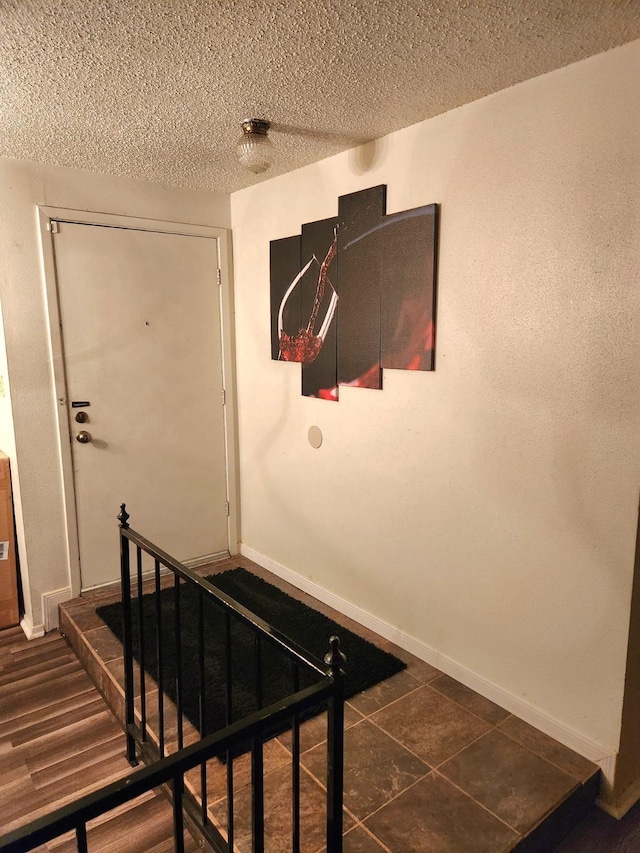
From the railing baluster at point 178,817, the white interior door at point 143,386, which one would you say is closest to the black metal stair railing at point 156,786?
the railing baluster at point 178,817

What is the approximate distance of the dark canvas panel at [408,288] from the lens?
2.32 metres

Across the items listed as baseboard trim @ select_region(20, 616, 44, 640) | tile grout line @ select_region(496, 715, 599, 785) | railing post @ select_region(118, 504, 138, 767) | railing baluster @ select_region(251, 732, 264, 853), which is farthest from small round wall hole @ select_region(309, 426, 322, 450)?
railing baluster @ select_region(251, 732, 264, 853)

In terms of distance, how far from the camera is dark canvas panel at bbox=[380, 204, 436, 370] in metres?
2.32

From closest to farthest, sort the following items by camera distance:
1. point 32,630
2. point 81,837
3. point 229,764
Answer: point 81,837, point 229,764, point 32,630

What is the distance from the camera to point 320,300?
288 cm

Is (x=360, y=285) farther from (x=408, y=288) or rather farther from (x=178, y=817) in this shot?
(x=178, y=817)

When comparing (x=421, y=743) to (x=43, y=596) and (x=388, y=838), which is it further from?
(x=43, y=596)

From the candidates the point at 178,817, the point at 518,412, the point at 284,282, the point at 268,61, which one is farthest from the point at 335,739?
the point at 284,282

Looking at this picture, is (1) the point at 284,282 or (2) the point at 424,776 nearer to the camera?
(2) the point at 424,776

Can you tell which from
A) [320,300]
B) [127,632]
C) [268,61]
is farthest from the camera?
[320,300]

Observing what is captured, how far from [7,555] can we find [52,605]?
351 millimetres

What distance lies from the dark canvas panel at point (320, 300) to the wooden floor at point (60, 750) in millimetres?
1769

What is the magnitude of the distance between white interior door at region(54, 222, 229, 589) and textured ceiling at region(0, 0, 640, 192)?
717 mm

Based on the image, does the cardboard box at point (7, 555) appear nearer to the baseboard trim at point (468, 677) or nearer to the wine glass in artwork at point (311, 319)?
the baseboard trim at point (468, 677)
